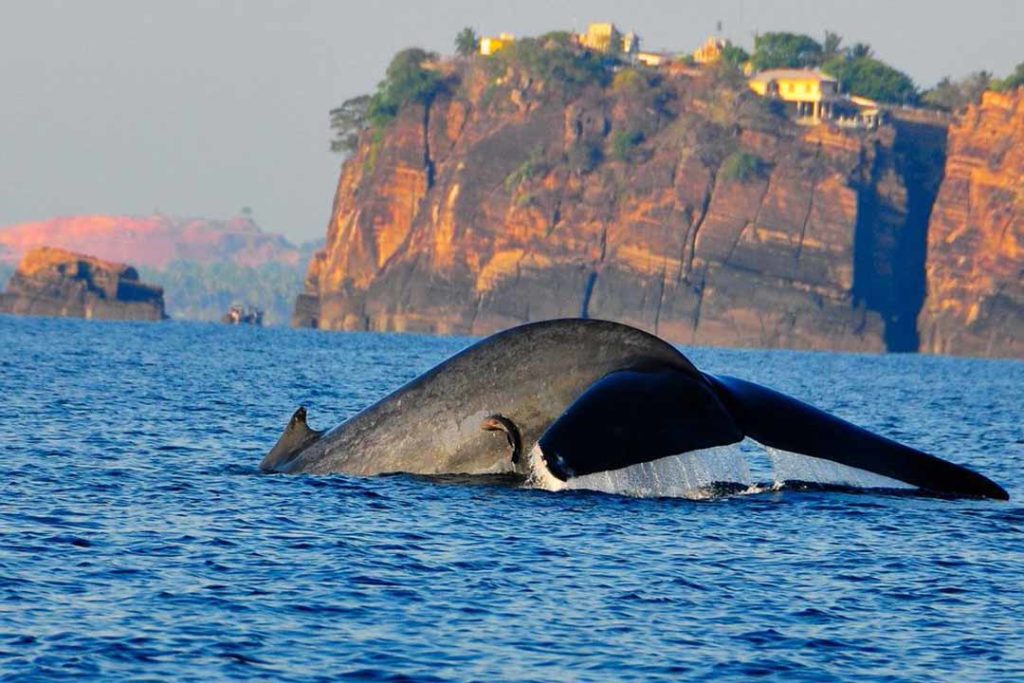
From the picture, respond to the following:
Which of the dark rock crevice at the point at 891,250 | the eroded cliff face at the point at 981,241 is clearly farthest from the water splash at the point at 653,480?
the dark rock crevice at the point at 891,250

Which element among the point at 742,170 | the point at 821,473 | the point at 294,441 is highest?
the point at 742,170

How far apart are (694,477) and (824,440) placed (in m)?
3.66

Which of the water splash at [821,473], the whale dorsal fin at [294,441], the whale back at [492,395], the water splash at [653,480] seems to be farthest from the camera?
the whale dorsal fin at [294,441]

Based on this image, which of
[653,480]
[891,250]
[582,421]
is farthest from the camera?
[891,250]

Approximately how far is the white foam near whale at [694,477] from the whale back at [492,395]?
607 millimetres

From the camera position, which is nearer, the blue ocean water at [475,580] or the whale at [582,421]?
the blue ocean water at [475,580]

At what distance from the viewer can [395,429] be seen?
2123cm

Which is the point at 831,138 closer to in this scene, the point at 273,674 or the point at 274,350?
the point at 274,350

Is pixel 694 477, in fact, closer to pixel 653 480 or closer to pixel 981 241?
pixel 653 480

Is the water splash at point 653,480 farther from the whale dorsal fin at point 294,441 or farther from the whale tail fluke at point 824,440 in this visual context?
the whale dorsal fin at point 294,441

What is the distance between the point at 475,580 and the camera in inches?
672

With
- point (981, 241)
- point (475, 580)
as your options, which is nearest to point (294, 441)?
point (475, 580)

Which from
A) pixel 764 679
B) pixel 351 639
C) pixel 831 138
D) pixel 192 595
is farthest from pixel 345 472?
pixel 831 138

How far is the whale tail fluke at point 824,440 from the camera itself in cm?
1886
